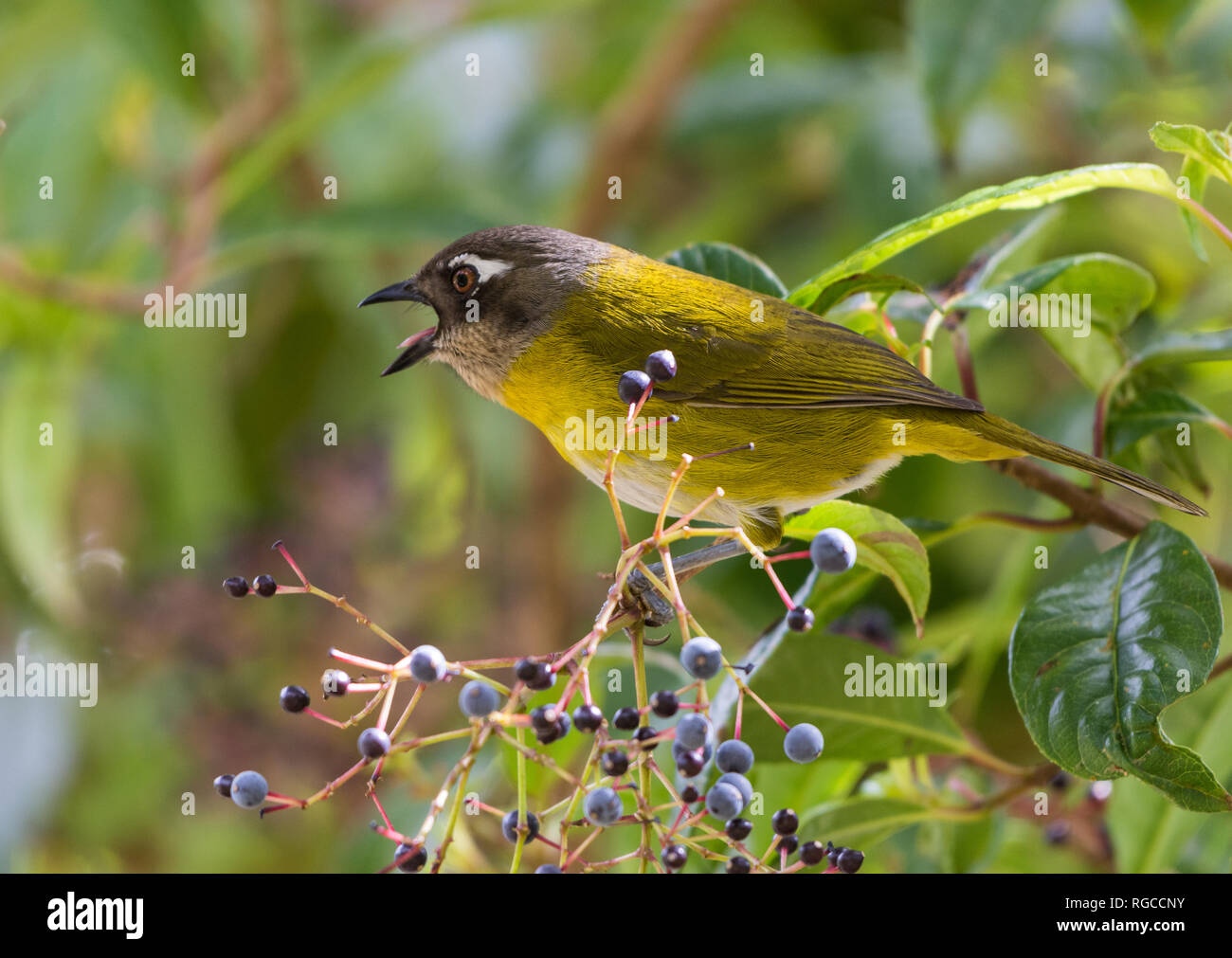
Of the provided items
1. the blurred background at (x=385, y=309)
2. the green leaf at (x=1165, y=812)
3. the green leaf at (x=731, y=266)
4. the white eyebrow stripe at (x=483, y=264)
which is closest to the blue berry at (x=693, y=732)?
the green leaf at (x=731, y=266)

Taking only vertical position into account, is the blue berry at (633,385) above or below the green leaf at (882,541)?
above

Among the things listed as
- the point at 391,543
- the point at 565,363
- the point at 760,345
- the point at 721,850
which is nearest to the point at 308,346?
the point at 391,543

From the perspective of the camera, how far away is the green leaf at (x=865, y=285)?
157 centimetres

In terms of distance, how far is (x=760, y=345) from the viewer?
6.44 ft

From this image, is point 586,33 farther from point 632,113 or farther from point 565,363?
point 565,363

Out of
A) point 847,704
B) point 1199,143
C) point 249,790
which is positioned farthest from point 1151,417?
point 249,790

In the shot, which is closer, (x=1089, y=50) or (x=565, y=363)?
(x=565, y=363)

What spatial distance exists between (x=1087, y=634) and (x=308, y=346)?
341 centimetres

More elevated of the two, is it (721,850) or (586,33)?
(586,33)

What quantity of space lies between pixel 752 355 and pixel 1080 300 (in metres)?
0.50

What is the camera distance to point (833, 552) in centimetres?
130

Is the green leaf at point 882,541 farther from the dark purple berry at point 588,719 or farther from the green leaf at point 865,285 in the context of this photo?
the dark purple berry at point 588,719

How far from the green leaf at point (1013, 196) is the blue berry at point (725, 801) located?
0.68 meters

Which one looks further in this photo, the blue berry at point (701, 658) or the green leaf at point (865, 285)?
the green leaf at point (865, 285)
